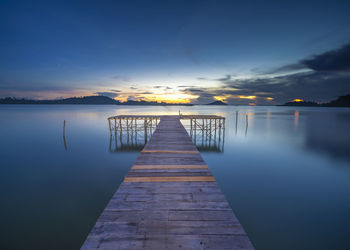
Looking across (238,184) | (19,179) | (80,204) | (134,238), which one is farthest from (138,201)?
(19,179)

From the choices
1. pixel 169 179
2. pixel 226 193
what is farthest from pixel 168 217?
pixel 226 193

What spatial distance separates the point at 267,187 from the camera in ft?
29.6

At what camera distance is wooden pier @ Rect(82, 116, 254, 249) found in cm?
254

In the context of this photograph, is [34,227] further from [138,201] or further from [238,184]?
[238,184]

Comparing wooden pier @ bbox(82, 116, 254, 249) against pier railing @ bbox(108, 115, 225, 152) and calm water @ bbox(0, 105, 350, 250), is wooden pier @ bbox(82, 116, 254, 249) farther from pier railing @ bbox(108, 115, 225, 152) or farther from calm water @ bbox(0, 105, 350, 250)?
pier railing @ bbox(108, 115, 225, 152)

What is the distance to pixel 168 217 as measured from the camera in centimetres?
310

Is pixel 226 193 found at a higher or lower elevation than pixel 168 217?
lower

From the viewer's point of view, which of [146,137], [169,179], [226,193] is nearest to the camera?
[169,179]

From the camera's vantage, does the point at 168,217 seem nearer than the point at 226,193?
Yes

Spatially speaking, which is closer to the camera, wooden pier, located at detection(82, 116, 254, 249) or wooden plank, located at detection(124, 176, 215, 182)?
wooden pier, located at detection(82, 116, 254, 249)

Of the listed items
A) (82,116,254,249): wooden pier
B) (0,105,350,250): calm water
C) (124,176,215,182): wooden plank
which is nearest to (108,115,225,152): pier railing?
(0,105,350,250): calm water

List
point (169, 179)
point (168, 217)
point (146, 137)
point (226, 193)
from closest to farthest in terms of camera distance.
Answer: point (168, 217) < point (169, 179) < point (226, 193) < point (146, 137)

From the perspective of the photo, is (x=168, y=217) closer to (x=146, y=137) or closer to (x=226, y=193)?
(x=226, y=193)

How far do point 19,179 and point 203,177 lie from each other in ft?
39.3
